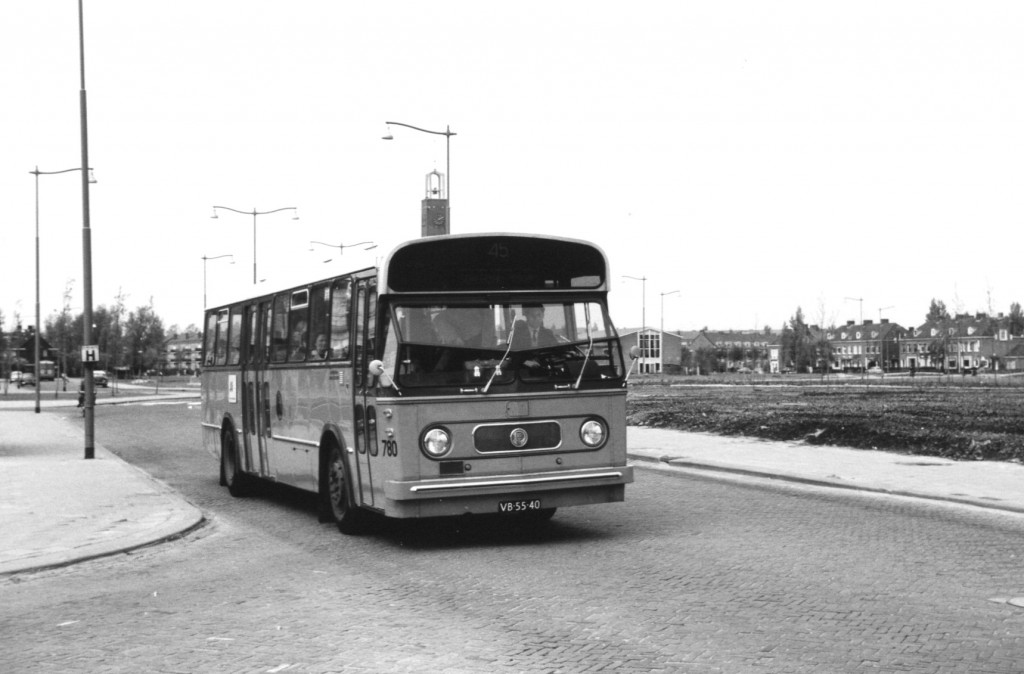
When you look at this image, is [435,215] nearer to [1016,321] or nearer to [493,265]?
[493,265]

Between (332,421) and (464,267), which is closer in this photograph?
(464,267)

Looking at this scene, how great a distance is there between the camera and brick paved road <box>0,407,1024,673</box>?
6312 mm

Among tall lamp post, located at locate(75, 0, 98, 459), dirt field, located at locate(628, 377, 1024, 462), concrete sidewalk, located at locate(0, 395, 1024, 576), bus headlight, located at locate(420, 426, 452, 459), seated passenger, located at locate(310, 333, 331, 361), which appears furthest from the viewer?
tall lamp post, located at locate(75, 0, 98, 459)

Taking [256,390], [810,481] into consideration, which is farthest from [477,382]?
[810,481]

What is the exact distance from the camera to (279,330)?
1399cm

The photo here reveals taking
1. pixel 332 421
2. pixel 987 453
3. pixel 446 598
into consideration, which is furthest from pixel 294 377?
pixel 987 453

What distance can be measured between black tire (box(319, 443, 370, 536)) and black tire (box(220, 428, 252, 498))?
3856 mm

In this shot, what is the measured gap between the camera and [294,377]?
1313 centimetres

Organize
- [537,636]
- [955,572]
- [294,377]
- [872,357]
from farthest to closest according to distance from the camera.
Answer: [872,357] < [294,377] < [955,572] < [537,636]

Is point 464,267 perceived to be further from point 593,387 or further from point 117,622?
point 117,622

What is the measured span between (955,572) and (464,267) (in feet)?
15.6

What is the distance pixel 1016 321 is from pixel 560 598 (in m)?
121

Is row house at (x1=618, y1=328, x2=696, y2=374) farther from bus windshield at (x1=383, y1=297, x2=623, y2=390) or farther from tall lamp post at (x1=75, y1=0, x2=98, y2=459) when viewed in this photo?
bus windshield at (x1=383, y1=297, x2=623, y2=390)

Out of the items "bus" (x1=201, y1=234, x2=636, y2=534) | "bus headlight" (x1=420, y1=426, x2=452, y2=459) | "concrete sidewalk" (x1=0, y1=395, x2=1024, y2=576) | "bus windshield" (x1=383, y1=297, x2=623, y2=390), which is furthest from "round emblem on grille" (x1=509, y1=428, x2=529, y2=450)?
"concrete sidewalk" (x1=0, y1=395, x2=1024, y2=576)
